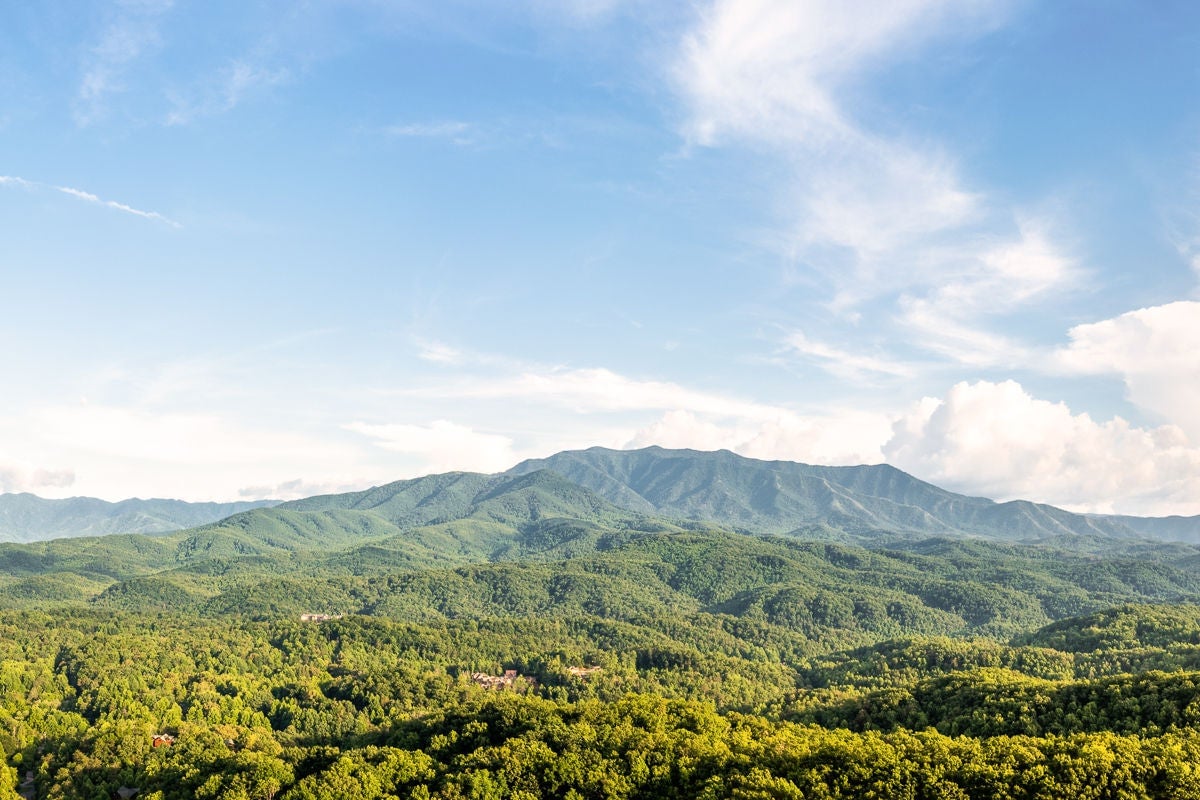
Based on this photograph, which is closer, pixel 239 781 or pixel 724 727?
pixel 239 781

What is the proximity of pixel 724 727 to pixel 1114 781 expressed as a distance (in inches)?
1995

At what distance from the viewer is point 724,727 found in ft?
335

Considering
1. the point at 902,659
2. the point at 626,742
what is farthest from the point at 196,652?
the point at 902,659

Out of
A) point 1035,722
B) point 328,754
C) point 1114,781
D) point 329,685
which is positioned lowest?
point 329,685

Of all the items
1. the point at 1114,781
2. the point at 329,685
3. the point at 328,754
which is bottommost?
the point at 329,685

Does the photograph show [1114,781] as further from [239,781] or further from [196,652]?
[196,652]

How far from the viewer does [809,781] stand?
72688mm

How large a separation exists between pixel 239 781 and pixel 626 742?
54.0 metres

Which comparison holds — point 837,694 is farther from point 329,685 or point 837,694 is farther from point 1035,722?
point 329,685

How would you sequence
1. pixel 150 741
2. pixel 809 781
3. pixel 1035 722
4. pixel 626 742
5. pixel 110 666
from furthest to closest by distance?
1. pixel 110 666
2. pixel 150 741
3. pixel 1035 722
4. pixel 626 742
5. pixel 809 781

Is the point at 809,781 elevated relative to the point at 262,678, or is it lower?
elevated

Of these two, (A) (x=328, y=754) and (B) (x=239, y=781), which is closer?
(B) (x=239, y=781)

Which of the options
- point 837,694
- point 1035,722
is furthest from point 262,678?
Result: point 1035,722

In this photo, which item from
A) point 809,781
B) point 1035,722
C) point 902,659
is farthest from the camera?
point 902,659
